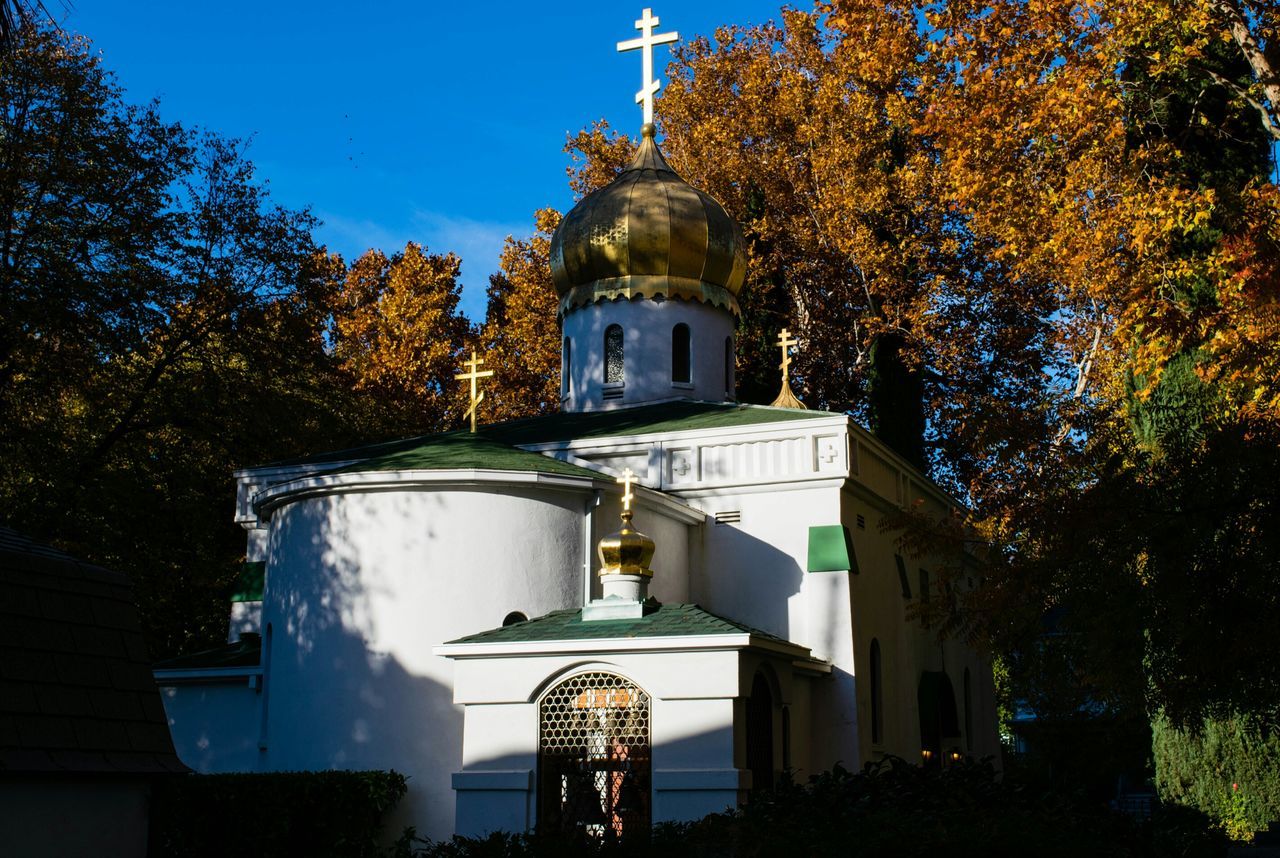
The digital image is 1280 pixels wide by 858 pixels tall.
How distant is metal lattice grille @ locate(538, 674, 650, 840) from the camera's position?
13398 mm

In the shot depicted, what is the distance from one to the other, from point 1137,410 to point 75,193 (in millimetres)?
15133

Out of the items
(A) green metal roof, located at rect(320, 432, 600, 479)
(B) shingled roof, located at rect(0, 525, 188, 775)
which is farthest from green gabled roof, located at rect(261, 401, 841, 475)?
(B) shingled roof, located at rect(0, 525, 188, 775)

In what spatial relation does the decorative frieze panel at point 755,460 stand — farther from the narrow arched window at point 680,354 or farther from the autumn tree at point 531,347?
the autumn tree at point 531,347

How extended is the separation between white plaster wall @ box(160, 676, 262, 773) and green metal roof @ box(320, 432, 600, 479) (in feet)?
10.6

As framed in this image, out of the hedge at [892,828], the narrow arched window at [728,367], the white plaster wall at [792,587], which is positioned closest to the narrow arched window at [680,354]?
the narrow arched window at [728,367]

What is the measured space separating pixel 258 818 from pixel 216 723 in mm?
3865

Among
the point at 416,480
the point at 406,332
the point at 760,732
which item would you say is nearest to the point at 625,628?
the point at 760,732

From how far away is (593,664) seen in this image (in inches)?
535

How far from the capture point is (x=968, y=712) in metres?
24.0

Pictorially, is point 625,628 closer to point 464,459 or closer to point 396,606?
point 396,606

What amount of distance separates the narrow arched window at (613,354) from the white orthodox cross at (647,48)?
4312mm

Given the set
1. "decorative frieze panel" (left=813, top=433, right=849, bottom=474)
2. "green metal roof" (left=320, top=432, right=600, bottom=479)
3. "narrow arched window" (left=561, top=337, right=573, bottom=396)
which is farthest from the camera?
"narrow arched window" (left=561, top=337, right=573, bottom=396)

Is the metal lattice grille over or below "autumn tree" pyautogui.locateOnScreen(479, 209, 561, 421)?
below

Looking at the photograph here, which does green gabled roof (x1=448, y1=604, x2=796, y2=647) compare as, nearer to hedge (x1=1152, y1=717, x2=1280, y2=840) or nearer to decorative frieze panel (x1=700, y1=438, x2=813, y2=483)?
decorative frieze panel (x1=700, y1=438, x2=813, y2=483)
